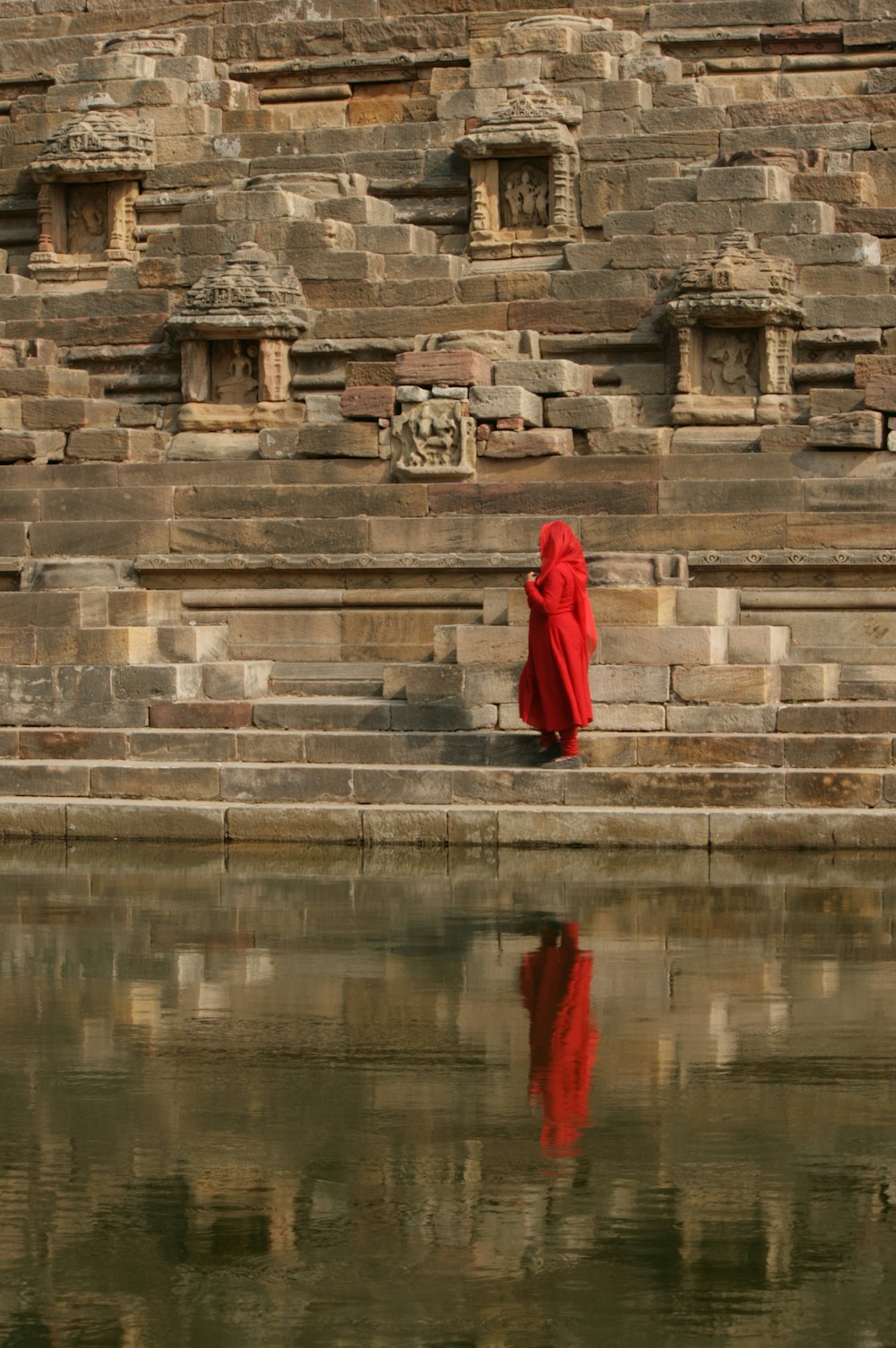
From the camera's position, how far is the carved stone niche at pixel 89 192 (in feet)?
78.8

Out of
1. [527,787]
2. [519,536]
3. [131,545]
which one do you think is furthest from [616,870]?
[131,545]

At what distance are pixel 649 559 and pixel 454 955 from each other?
259 inches

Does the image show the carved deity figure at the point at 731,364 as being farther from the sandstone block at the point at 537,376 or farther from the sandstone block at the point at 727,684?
the sandstone block at the point at 727,684

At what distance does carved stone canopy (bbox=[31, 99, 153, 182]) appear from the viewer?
24.1 metres

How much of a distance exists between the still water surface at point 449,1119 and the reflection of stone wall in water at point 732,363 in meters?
9.42

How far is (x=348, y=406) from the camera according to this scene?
63.9 ft

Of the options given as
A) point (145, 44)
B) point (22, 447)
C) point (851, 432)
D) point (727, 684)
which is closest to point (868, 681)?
point (727, 684)

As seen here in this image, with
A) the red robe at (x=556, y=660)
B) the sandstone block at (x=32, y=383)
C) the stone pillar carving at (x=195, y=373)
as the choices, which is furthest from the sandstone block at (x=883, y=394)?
the sandstone block at (x=32, y=383)

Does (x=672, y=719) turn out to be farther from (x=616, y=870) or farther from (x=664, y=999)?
(x=664, y=999)

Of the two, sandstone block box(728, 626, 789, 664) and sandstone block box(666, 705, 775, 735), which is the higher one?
sandstone block box(728, 626, 789, 664)

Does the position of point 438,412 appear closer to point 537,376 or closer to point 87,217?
point 537,376

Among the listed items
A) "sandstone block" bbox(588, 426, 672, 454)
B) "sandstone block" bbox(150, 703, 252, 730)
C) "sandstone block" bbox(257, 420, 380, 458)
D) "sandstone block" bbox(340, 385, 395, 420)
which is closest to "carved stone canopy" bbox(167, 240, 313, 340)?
"sandstone block" bbox(257, 420, 380, 458)

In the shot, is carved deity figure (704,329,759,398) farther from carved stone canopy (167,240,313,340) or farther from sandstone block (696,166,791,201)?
carved stone canopy (167,240,313,340)

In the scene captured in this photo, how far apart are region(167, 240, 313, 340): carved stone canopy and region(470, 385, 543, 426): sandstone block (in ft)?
8.67
